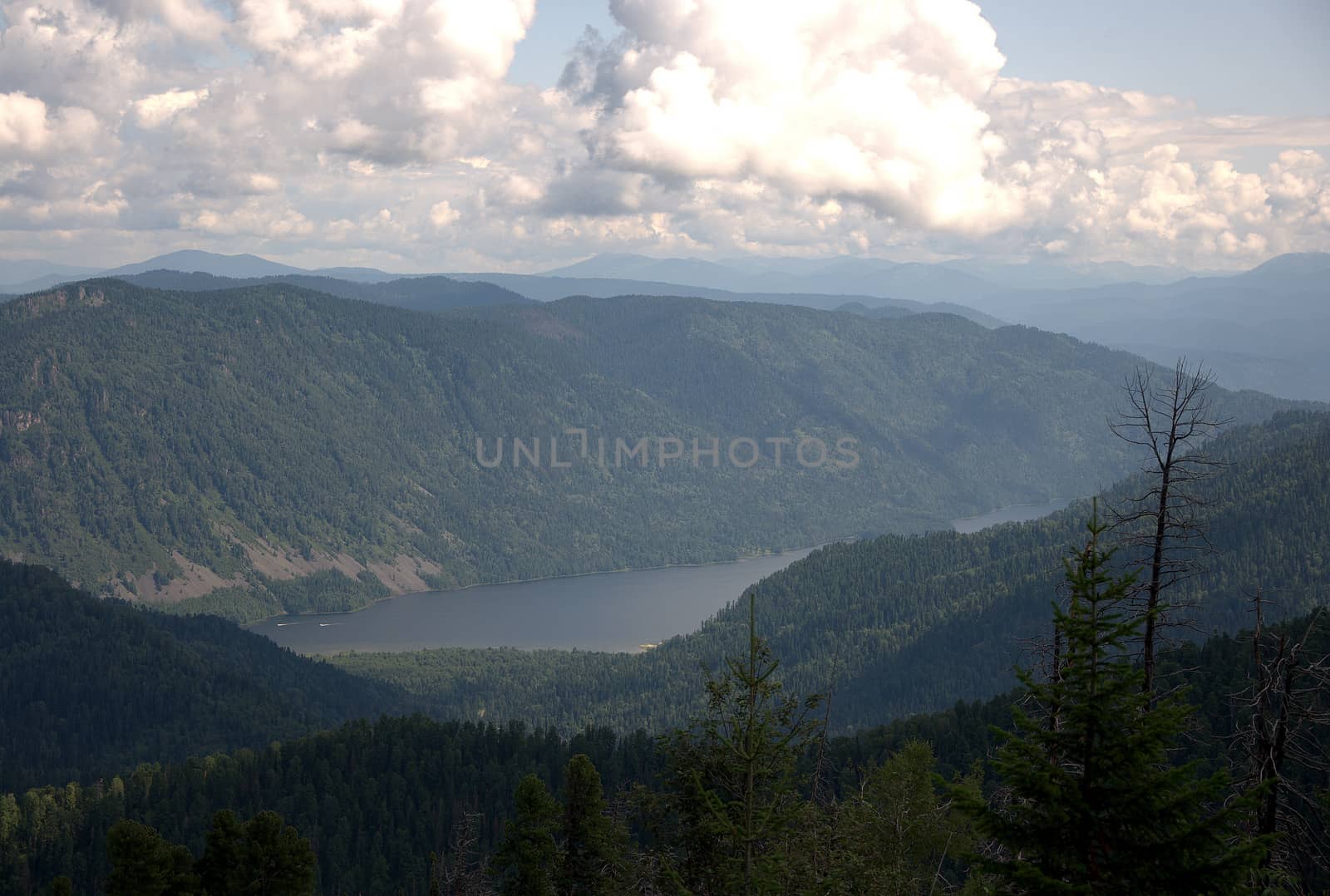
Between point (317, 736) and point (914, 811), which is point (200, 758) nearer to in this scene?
point (317, 736)

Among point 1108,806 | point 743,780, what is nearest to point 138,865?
point 743,780

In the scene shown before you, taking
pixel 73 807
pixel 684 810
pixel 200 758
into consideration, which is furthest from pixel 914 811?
pixel 200 758

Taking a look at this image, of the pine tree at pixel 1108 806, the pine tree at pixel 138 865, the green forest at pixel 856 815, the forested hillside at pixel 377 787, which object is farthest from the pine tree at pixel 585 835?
the forested hillside at pixel 377 787

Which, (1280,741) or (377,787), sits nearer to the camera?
(1280,741)

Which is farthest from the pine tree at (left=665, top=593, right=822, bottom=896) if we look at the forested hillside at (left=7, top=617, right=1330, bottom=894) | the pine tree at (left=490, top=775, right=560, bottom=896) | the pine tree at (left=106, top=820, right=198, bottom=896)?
the forested hillside at (left=7, top=617, right=1330, bottom=894)

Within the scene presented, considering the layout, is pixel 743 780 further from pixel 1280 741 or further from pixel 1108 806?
pixel 1108 806

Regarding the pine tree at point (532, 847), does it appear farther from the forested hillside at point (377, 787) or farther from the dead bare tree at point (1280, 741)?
the forested hillside at point (377, 787)

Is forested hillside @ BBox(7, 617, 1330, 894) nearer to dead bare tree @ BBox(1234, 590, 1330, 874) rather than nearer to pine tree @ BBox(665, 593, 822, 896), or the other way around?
pine tree @ BBox(665, 593, 822, 896)
